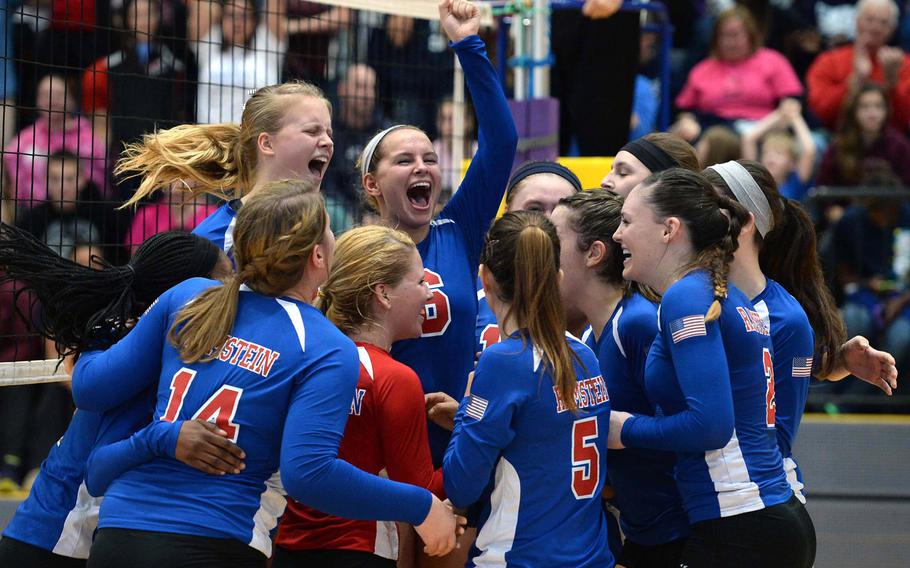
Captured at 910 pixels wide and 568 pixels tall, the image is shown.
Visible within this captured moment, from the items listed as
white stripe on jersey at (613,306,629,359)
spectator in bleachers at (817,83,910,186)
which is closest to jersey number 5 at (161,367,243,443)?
white stripe on jersey at (613,306,629,359)

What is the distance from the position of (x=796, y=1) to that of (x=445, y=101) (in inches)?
178

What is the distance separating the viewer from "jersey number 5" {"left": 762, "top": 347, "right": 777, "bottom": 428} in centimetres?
327

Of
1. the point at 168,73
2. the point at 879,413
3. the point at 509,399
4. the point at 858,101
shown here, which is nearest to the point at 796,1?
the point at 858,101

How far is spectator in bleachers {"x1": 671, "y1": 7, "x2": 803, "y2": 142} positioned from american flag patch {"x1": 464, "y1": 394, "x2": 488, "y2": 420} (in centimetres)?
669

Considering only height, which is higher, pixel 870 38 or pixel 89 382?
pixel 870 38

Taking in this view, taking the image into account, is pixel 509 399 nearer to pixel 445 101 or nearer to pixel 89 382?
pixel 89 382

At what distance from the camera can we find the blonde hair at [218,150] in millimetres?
4004

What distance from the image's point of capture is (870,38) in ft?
31.3

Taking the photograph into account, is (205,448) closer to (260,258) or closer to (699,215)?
(260,258)

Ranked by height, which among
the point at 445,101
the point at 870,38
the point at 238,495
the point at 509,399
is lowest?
the point at 238,495

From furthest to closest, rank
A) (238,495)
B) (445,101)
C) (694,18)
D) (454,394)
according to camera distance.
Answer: (694,18) → (445,101) → (454,394) → (238,495)

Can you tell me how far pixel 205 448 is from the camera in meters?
2.75

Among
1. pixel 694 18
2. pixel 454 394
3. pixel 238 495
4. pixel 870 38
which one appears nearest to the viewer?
pixel 238 495

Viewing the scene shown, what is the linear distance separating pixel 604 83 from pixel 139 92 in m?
2.64
